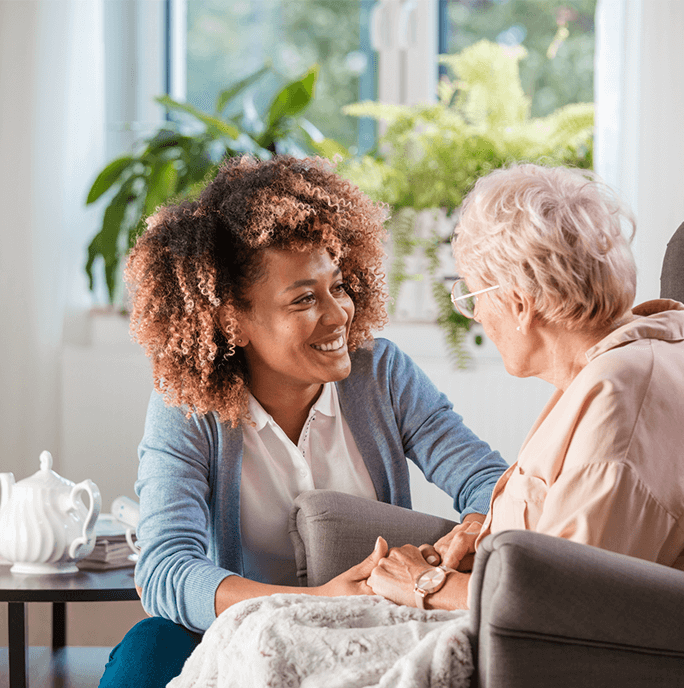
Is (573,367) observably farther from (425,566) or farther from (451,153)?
(451,153)

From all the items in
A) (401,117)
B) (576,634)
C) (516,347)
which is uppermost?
(401,117)

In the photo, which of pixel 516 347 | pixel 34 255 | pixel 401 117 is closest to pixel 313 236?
pixel 516 347

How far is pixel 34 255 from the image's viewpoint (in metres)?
2.95

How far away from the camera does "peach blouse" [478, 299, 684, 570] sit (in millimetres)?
962

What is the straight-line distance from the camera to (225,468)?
4.77ft

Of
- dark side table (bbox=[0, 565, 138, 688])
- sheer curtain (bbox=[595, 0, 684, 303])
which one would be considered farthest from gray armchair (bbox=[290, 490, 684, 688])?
sheer curtain (bbox=[595, 0, 684, 303])

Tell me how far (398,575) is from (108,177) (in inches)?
82.9

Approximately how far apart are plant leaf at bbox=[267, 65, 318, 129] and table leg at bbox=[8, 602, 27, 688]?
186cm

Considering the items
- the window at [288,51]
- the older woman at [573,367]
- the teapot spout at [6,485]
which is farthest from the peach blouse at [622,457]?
the window at [288,51]

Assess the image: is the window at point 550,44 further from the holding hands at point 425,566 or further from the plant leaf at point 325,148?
the holding hands at point 425,566

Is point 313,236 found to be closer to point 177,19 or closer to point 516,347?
point 516,347

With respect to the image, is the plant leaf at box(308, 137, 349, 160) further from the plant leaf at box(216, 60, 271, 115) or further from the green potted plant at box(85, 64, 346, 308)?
the plant leaf at box(216, 60, 271, 115)

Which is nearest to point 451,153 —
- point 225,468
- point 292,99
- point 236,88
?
point 292,99

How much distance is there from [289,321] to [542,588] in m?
0.74
